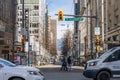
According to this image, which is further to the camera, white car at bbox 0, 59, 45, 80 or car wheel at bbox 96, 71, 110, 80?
car wheel at bbox 96, 71, 110, 80

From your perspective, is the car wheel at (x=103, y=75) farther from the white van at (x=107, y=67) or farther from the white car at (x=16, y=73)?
the white car at (x=16, y=73)

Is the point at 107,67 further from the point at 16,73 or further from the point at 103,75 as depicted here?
the point at 16,73

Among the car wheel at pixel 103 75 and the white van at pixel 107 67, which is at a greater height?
the white van at pixel 107 67

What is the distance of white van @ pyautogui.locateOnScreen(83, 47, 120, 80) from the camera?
2348 cm

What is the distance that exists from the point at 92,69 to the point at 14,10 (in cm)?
6179

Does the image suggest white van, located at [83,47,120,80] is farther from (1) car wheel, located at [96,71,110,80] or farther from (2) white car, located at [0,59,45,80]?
(2) white car, located at [0,59,45,80]

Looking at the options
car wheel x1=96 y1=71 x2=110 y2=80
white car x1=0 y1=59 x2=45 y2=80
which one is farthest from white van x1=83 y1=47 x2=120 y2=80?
white car x1=0 y1=59 x2=45 y2=80

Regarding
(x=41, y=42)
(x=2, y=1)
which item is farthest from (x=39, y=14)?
(x=2, y=1)

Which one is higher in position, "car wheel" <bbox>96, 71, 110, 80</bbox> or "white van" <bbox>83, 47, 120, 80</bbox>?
"white van" <bbox>83, 47, 120, 80</bbox>

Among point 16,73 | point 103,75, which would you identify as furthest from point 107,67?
point 16,73

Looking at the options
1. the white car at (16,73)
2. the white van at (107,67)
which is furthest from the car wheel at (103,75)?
the white car at (16,73)

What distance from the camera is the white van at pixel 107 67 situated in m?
23.5

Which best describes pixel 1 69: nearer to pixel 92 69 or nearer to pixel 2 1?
pixel 92 69

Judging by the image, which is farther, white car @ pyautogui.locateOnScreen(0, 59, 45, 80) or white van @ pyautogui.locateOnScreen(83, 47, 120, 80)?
white van @ pyautogui.locateOnScreen(83, 47, 120, 80)
